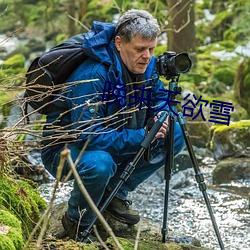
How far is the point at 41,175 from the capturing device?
591cm

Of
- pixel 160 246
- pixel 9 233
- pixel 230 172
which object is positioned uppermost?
pixel 9 233

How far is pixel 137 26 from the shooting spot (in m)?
3.27

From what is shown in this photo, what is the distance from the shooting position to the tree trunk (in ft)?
31.3

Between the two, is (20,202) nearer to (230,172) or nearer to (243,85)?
(230,172)

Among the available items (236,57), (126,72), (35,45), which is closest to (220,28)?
(236,57)

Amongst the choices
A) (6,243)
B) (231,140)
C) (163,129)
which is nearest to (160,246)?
(163,129)

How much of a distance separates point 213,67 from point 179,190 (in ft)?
16.2

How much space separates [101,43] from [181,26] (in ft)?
21.5

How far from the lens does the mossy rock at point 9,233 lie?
7.44 feet

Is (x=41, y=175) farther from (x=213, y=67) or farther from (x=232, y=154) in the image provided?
(x=213, y=67)

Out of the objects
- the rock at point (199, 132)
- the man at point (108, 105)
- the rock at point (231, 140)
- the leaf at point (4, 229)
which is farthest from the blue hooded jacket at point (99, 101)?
the rock at point (199, 132)

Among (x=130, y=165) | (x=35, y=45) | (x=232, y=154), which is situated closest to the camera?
(x=130, y=165)

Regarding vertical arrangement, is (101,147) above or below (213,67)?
above

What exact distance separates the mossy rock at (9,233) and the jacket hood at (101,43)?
1.07 metres
